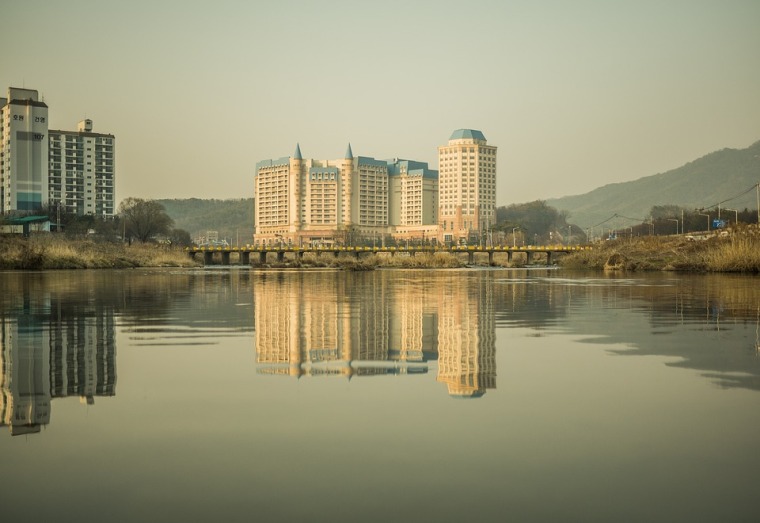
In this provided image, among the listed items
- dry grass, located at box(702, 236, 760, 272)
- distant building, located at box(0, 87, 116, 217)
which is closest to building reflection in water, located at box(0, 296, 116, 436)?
dry grass, located at box(702, 236, 760, 272)

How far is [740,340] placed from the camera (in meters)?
10.9

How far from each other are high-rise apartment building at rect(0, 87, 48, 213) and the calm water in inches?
6451

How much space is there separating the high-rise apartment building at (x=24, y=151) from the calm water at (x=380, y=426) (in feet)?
538

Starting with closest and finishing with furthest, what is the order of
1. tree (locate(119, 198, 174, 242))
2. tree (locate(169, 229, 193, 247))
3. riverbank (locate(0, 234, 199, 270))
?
1. riverbank (locate(0, 234, 199, 270))
2. tree (locate(119, 198, 174, 242))
3. tree (locate(169, 229, 193, 247))

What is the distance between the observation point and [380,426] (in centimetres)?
550

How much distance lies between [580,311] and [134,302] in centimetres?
1219

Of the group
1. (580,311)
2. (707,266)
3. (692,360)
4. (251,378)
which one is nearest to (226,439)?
(251,378)

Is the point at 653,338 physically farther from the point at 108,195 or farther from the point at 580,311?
the point at 108,195

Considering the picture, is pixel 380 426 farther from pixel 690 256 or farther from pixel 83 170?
pixel 83 170

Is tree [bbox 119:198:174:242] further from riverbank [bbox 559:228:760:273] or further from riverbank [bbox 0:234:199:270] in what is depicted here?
riverbank [bbox 559:228:760:273]

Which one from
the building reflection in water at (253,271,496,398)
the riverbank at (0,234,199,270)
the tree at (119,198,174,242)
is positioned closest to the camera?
the building reflection in water at (253,271,496,398)

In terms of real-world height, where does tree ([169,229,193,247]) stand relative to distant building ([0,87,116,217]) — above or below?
below

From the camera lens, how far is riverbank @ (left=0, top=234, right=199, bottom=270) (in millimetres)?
51531

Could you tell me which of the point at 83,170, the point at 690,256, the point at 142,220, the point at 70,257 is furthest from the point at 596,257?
the point at 83,170
